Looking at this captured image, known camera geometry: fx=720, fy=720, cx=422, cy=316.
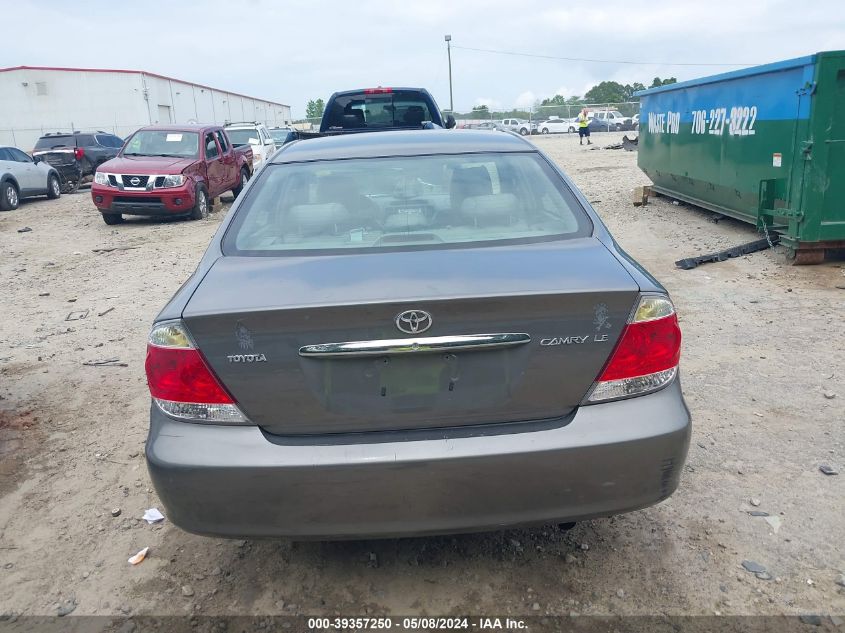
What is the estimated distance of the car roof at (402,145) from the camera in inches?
140

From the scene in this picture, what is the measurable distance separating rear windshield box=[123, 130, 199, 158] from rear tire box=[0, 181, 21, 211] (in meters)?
4.45

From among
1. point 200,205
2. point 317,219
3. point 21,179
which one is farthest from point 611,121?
point 317,219

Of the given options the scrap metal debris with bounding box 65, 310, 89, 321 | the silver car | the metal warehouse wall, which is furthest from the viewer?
the metal warehouse wall

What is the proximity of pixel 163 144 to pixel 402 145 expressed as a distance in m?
12.8

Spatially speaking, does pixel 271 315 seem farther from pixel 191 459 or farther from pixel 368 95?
pixel 368 95

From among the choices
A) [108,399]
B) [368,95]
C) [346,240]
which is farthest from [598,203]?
[346,240]

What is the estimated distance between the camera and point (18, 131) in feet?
150

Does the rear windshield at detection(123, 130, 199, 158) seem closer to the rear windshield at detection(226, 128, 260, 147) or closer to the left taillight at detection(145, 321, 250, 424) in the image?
the rear windshield at detection(226, 128, 260, 147)

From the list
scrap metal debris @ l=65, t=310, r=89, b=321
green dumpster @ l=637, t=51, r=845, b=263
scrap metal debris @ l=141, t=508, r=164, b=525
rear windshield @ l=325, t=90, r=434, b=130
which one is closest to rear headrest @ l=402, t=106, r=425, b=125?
rear windshield @ l=325, t=90, r=434, b=130

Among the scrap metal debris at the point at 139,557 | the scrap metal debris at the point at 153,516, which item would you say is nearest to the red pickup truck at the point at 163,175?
the scrap metal debris at the point at 153,516

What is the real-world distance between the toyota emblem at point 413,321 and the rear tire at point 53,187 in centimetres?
2017

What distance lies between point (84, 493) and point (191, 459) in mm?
1709

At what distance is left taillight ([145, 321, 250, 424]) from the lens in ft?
7.93

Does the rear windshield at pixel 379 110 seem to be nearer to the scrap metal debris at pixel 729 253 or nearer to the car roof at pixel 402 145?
the scrap metal debris at pixel 729 253
